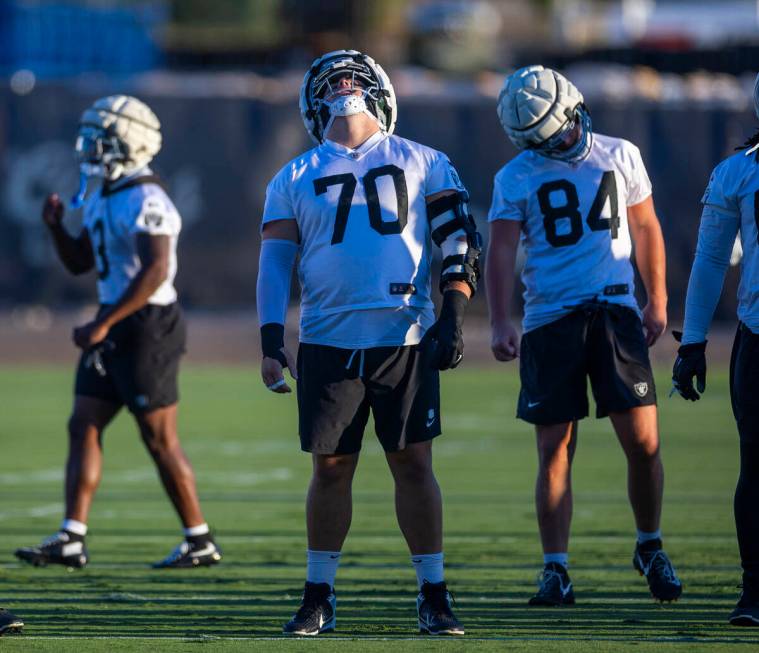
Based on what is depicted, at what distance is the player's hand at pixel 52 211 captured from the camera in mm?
8289

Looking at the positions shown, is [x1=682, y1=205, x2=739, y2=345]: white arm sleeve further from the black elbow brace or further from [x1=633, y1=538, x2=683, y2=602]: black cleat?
[x1=633, y1=538, x2=683, y2=602]: black cleat

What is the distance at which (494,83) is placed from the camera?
2431 centimetres

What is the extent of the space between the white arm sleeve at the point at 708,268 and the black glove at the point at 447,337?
2.82 ft

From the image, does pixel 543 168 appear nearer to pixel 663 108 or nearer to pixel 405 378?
pixel 405 378

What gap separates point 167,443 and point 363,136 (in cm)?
238

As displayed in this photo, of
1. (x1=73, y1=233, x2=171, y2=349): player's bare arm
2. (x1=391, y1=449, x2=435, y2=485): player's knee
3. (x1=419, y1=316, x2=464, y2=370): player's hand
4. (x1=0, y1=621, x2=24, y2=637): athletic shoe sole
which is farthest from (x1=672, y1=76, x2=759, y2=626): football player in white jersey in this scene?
(x1=73, y1=233, x2=171, y2=349): player's bare arm

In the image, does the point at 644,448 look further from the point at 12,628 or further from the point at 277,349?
the point at 12,628

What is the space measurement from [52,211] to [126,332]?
→ 0.69 meters

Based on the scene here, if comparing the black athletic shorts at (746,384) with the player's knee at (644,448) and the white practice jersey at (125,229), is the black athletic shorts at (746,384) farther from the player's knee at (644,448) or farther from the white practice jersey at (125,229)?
the white practice jersey at (125,229)

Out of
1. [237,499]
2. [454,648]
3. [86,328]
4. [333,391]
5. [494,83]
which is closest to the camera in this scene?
[454,648]

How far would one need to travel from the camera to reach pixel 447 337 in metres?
6.06

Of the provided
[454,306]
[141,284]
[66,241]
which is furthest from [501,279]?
[66,241]

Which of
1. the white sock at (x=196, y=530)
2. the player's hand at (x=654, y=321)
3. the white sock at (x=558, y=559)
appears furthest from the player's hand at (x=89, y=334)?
the player's hand at (x=654, y=321)

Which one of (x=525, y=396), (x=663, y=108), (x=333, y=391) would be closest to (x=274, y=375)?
(x=333, y=391)
